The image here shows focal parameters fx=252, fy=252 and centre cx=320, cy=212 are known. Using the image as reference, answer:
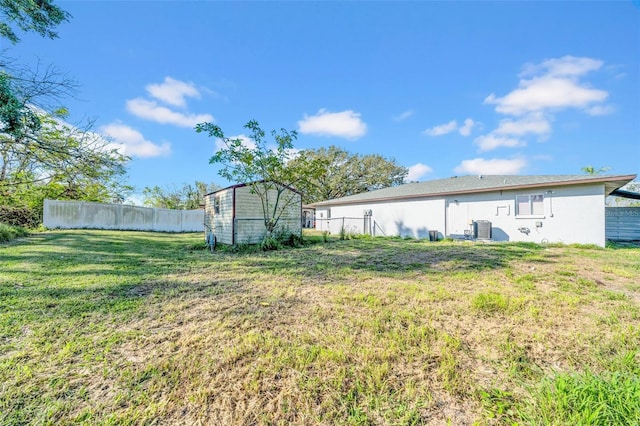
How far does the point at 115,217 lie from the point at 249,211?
11.9m

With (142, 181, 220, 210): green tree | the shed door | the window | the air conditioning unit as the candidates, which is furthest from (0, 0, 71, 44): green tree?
(142, 181, 220, 210): green tree

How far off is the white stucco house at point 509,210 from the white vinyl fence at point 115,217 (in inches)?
544

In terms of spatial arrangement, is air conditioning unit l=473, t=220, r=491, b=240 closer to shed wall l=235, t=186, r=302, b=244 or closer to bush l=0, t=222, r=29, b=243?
shed wall l=235, t=186, r=302, b=244

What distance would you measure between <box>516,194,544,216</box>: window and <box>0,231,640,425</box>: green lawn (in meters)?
6.51

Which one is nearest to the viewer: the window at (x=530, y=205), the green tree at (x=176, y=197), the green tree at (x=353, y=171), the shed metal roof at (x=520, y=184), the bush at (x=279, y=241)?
the shed metal roof at (x=520, y=184)

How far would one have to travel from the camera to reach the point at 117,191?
20.6m

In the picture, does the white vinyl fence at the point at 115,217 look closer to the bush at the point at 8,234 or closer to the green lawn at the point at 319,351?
the bush at the point at 8,234

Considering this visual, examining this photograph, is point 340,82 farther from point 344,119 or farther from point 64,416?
point 64,416

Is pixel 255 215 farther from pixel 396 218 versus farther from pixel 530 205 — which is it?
pixel 530 205

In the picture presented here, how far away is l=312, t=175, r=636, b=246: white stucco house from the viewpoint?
8711mm

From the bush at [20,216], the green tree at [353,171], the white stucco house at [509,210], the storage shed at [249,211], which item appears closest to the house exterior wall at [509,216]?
the white stucco house at [509,210]

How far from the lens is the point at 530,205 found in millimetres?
9875

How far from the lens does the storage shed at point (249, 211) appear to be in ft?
32.3

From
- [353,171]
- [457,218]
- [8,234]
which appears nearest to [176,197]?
[8,234]
